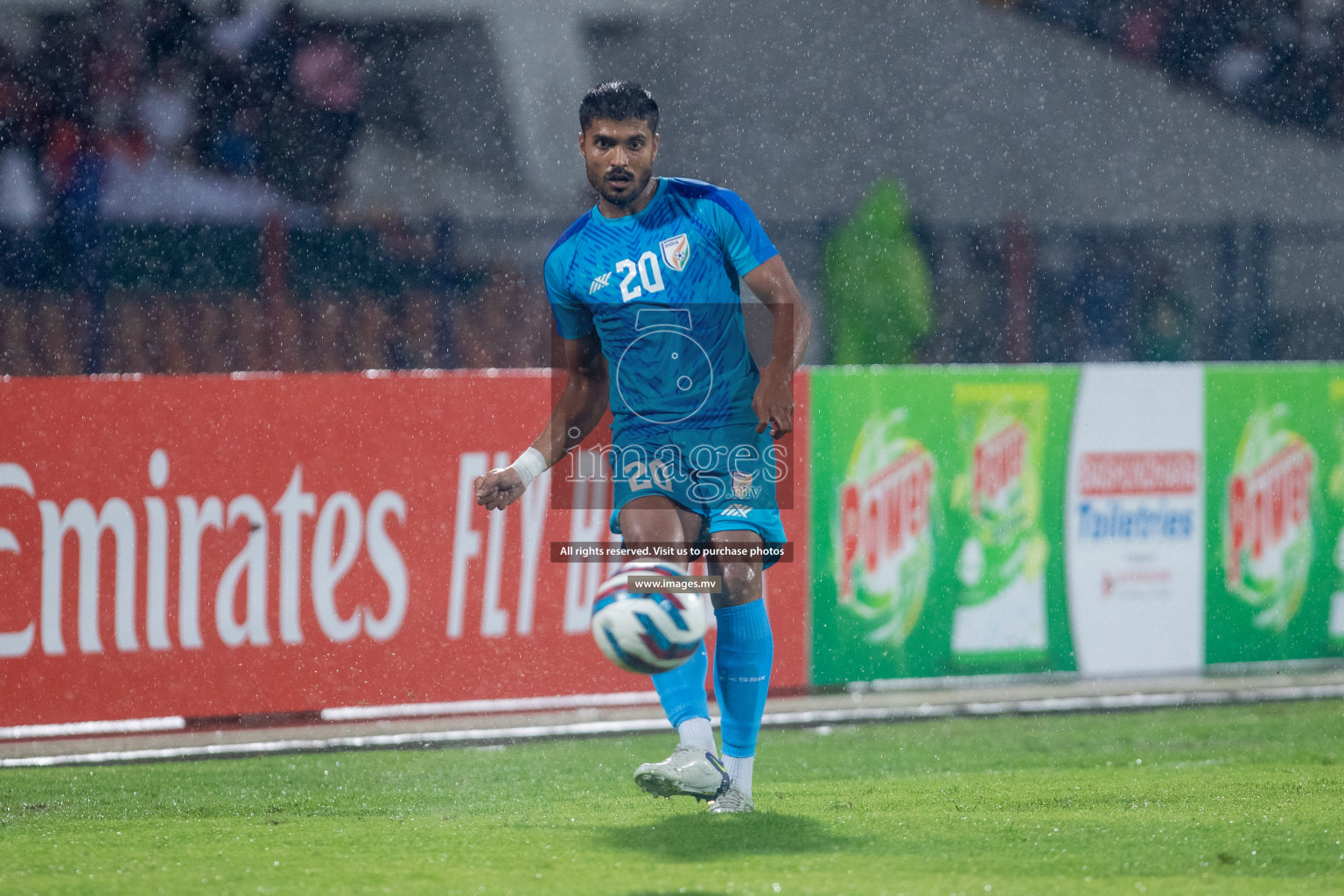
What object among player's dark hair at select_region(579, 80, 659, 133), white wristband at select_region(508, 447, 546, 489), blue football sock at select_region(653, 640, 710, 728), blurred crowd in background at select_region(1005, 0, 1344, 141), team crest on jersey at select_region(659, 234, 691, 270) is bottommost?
blue football sock at select_region(653, 640, 710, 728)

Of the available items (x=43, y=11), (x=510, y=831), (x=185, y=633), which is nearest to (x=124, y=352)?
(x=43, y=11)

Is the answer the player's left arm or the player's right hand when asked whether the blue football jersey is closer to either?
the player's left arm

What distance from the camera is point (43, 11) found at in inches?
483

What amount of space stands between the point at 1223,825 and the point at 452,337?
321 inches

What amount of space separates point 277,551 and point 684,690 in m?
2.42

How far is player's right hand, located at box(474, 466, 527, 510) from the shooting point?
404 cm

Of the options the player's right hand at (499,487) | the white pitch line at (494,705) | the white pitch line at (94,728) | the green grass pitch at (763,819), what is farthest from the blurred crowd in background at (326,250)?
the player's right hand at (499,487)

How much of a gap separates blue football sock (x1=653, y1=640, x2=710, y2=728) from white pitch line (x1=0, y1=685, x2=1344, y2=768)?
61.9 inches

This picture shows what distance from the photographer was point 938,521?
671 cm

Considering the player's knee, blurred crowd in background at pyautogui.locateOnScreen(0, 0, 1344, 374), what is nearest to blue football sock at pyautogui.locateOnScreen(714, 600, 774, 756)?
the player's knee

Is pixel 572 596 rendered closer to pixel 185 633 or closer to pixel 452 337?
pixel 185 633

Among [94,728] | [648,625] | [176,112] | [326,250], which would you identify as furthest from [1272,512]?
[176,112]

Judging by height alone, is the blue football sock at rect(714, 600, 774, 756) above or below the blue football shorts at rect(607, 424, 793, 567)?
below

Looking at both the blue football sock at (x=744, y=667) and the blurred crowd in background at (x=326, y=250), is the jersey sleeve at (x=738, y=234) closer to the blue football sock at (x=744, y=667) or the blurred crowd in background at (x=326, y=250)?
the blue football sock at (x=744, y=667)
